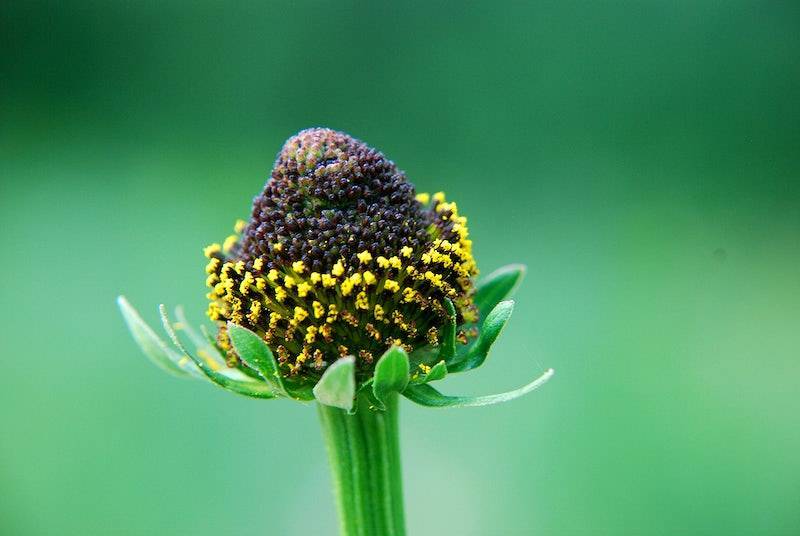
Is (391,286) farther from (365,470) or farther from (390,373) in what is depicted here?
(365,470)

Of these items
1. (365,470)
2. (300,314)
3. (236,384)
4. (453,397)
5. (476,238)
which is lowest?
(365,470)

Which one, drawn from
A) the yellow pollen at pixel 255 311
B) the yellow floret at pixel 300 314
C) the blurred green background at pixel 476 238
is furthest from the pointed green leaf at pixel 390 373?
the blurred green background at pixel 476 238

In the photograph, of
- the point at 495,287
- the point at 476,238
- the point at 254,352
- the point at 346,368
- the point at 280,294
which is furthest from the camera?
the point at 476,238

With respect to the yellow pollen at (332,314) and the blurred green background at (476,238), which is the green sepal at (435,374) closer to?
the yellow pollen at (332,314)

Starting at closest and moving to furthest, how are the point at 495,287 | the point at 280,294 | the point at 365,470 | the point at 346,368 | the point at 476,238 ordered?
the point at 346,368, the point at 280,294, the point at 365,470, the point at 495,287, the point at 476,238

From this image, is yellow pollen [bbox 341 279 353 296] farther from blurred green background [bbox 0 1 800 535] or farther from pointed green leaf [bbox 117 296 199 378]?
blurred green background [bbox 0 1 800 535]

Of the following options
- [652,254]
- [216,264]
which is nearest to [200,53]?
[652,254]

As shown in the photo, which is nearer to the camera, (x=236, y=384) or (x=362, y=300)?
(x=362, y=300)

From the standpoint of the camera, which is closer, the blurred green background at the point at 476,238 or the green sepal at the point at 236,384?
the green sepal at the point at 236,384

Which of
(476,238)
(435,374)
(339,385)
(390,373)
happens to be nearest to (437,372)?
(435,374)

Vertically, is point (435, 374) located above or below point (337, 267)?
below
